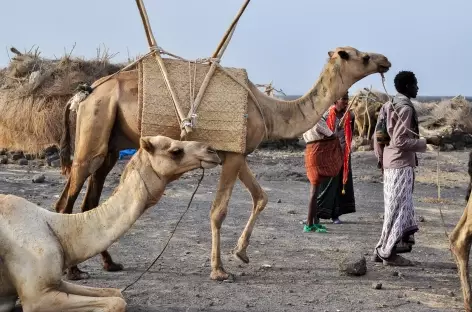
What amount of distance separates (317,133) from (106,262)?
12.0ft

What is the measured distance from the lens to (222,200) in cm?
713

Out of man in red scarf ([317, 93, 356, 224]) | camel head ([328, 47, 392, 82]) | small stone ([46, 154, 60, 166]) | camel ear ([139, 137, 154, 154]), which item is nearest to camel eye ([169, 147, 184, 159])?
camel ear ([139, 137, 154, 154])

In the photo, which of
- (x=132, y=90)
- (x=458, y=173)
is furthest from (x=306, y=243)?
(x=458, y=173)

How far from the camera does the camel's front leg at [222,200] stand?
22.9ft

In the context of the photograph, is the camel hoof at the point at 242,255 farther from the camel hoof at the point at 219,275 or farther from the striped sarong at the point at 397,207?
the striped sarong at the point at 397,207

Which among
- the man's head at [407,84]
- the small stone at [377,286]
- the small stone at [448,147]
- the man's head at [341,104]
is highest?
the man's head at [407,84]

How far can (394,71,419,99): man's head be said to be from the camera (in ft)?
24.7

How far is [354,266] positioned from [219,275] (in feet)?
4.40

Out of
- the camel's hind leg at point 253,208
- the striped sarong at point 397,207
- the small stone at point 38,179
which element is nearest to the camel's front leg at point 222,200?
the camel's hind leg at point 253,208

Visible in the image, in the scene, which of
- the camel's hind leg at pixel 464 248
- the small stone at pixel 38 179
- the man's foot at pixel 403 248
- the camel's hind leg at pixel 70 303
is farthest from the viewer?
the small stone at pixel 38 179

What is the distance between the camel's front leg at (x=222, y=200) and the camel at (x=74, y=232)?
1.99m

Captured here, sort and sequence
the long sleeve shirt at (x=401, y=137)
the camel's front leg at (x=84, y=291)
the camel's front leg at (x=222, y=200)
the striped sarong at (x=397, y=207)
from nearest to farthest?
the camel's front leg at (x=84, y=291) < the camel's front leg at (x=222, y=200) < the long sleeve shirt at (x=401, y=137) < the striped sarong at (x=397, y=207)

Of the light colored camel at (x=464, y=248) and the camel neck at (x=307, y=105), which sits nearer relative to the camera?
the light colored camel at (x=464, y=248)

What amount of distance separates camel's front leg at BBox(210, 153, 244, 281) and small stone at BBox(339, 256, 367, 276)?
3.91ft
